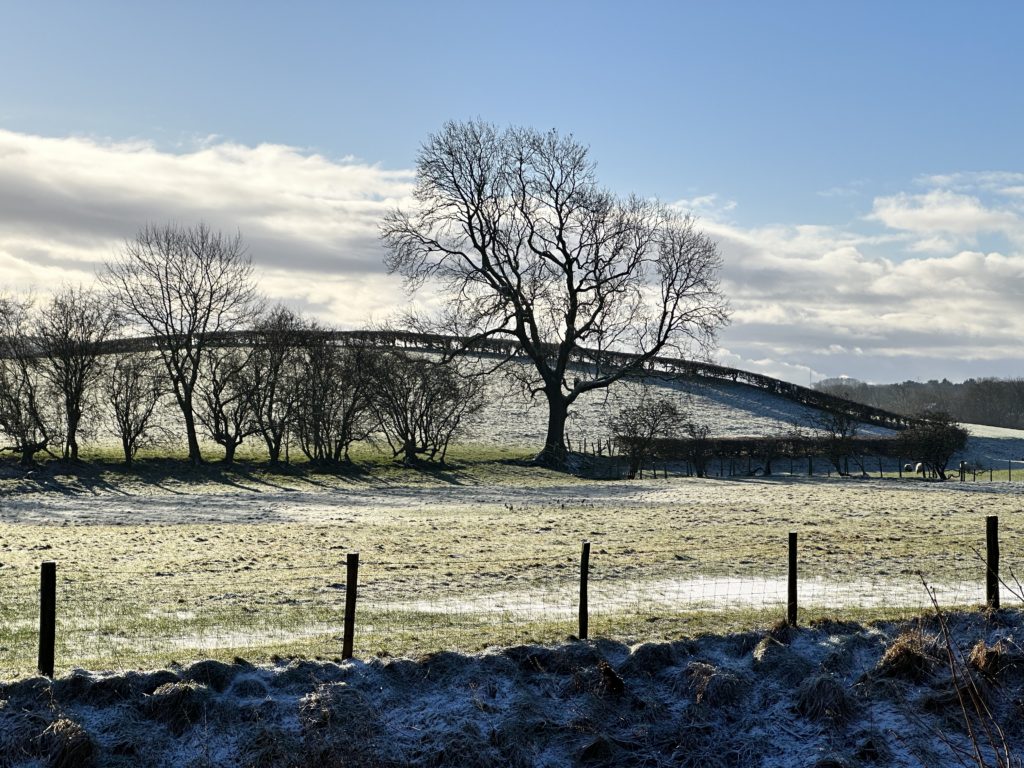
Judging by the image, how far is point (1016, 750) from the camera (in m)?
9.60

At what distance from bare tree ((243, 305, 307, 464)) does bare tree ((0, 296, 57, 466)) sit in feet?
32.1

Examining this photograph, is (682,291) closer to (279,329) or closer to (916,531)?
(279,329)

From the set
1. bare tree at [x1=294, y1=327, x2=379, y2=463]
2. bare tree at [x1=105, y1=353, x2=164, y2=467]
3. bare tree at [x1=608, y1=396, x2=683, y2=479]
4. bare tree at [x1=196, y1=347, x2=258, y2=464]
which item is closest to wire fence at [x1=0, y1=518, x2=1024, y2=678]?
bare tree at [x1=608, y1=396, x2=683, y2=479]

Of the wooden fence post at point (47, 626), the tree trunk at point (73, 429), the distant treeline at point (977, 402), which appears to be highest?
the distant treeline at point (977, 402)

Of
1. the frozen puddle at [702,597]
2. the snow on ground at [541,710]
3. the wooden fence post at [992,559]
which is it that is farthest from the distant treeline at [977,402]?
the snow on ground at [541,710]

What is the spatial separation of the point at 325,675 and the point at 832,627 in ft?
19.5

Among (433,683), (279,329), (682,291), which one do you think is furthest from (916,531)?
(279,329)

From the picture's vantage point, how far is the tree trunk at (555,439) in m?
51.8

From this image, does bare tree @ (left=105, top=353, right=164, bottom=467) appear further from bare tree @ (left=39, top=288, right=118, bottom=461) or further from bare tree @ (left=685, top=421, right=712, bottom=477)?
bare tree @ (left=685, top=421, right=712, bottom=477)

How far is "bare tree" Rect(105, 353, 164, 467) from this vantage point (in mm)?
48281

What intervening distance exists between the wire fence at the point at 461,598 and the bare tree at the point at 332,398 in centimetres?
2977

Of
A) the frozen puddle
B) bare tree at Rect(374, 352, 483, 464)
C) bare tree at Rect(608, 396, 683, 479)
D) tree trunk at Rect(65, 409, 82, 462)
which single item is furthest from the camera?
bare tree at Rect(374, 352, 483, 464)

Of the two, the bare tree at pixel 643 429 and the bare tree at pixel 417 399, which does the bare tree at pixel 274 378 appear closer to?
the bare tree at pixel 417 399

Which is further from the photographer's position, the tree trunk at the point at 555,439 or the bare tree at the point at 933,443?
the tree trunk at the point at 555,439
